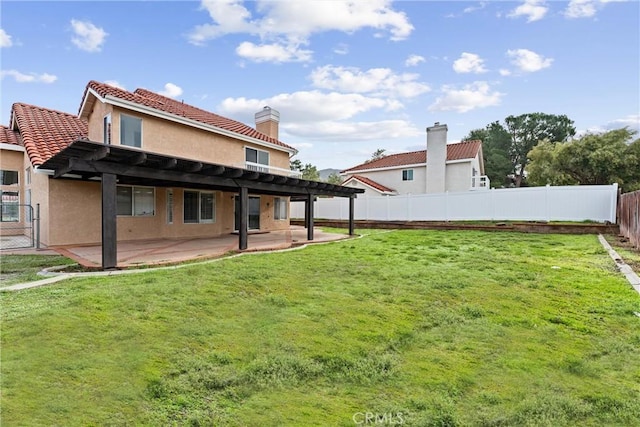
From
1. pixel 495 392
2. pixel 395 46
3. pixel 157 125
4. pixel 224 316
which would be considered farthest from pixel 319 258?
pixel 395 46

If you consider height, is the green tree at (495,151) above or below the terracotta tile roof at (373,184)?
above

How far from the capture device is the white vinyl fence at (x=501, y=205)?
50.0ft

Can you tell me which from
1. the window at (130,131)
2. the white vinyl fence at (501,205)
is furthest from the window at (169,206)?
the white vinyl fence at (501,205)

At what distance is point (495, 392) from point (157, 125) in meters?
14.2

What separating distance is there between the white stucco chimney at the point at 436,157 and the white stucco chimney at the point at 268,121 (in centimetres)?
1366

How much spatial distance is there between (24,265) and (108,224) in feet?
8.79

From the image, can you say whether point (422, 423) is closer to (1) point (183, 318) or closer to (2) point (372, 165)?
(1) point (183, 318)

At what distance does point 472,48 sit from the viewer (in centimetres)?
1577

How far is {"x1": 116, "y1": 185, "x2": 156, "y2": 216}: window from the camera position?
1270 cm

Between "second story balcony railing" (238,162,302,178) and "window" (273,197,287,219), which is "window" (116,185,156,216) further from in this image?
"window" (273,197,287,219)

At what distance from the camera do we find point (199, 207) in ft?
51.0

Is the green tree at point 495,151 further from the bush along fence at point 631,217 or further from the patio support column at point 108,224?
the patio support column at point 108,224

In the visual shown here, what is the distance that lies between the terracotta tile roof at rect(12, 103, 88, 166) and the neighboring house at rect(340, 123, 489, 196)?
20501mm

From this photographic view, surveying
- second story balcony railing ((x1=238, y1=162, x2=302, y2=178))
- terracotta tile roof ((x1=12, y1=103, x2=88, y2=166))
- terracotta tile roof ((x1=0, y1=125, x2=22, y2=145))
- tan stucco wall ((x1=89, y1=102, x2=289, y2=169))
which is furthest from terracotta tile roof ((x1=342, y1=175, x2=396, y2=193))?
terracotta tile roof ((x1=0, y1=125, x2=22, y2=145))
